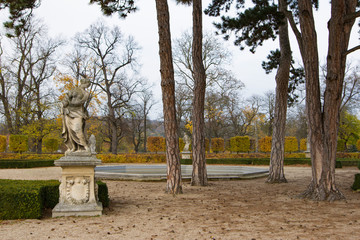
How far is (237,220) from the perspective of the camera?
5.83 meters

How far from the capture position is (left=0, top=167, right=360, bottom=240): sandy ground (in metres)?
4.81

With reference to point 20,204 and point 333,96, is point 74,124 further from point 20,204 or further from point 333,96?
point 333,96

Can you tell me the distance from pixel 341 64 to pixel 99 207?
677 cm

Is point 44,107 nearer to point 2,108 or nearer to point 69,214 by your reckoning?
point 2,108

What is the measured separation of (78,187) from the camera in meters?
6.22

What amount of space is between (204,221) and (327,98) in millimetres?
4675

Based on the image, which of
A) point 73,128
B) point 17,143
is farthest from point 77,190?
point 17,143

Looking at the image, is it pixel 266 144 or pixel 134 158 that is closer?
pixel 134 158

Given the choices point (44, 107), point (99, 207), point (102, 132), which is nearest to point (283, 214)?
point (99, 207)

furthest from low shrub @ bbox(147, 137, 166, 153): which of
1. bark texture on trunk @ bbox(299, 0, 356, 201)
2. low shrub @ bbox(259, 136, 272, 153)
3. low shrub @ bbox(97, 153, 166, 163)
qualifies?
bark texture on trunk @ bbox(299, 0, 356, 201)

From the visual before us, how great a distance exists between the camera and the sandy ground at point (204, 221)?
4812 mm

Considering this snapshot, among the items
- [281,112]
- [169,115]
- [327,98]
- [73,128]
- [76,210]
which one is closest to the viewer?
[76,210]

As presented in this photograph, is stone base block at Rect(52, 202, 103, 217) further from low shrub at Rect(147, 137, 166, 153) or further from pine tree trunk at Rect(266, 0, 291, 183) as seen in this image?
low shrub at Rect(147, 137, 166, 153)

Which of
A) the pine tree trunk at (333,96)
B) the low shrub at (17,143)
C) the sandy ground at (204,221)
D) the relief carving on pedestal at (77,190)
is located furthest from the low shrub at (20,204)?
the low shrub at (17,143)
